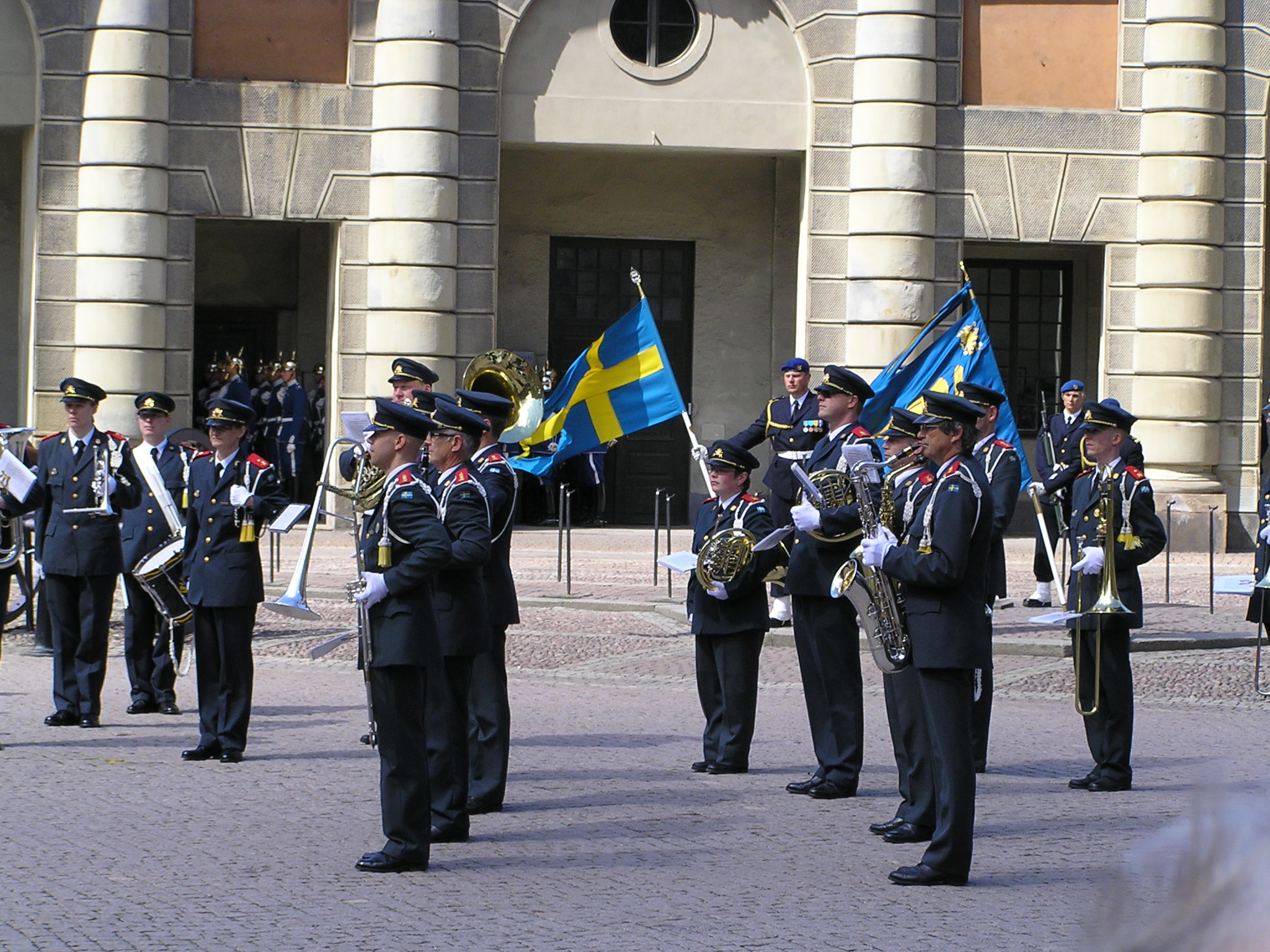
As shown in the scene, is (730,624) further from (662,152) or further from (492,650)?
(662,152)

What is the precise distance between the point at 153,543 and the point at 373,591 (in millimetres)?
4736

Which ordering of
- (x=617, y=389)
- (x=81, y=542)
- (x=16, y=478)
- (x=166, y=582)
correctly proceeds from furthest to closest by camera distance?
(x=617, y=389), (x=166, y=582), (x=81, y=542), (x=16, y=478)

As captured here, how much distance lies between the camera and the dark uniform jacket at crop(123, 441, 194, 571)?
35.3 feet

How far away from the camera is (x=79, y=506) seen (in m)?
10.2

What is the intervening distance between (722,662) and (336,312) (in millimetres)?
12966

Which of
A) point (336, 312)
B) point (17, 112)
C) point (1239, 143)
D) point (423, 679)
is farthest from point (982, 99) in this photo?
point (423, 679)

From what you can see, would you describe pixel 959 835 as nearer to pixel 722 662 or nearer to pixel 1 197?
pixel 722 662

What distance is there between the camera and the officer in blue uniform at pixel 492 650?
7742 mm

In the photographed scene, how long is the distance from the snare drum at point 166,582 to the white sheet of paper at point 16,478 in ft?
2.85

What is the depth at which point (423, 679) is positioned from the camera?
265 inches

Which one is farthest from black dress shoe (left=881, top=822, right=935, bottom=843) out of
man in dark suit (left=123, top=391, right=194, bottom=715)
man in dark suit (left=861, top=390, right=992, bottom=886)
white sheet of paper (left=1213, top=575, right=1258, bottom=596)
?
man in dark suit (left=123, top=391, right=194, bottom=715)

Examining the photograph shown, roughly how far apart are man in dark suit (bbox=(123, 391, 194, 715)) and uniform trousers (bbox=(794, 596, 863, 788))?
3.74 meters

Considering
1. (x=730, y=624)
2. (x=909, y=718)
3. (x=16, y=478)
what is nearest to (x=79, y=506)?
(x=16, y=478)

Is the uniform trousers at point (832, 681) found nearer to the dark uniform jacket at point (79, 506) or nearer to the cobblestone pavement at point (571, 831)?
the cobblestone pavement at point (571, 831)
